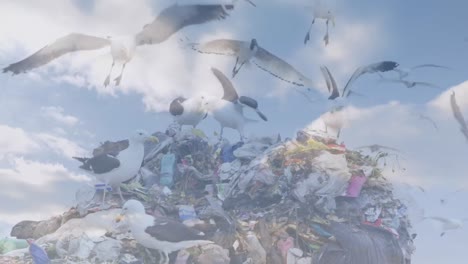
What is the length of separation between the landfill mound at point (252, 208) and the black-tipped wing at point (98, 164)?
0.15m

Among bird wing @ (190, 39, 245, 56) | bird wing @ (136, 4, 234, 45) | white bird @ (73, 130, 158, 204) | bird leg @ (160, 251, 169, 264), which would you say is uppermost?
bird wing @ (136, 4, 234, 45)

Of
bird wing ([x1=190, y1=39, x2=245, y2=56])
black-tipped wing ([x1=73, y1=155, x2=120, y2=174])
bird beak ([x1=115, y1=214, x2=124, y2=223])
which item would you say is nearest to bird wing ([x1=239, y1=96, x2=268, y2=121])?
bird wing ([x1=190, y1=39, x2=245, y2=56])

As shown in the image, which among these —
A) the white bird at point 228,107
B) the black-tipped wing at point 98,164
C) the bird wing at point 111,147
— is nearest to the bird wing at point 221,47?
the white bird at point 228,107

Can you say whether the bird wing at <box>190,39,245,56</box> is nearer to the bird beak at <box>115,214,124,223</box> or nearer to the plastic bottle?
the plastic bottle

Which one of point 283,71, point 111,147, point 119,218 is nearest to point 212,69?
point 283,71

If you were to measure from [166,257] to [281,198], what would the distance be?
0.88 m

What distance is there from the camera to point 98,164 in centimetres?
386

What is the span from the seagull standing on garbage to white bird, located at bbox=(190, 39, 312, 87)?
4.73 ft

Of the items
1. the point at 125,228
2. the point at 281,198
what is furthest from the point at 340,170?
the point at 125,228

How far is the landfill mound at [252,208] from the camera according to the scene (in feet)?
11.8

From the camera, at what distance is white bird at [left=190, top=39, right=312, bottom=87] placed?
443cm

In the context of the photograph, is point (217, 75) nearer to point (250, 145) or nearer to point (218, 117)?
point (218, 117)

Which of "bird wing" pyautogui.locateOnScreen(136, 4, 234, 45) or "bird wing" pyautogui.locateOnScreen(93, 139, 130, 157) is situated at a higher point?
"bird wing" pyautogui.locateOnScreen(136, 4, 234, 45)

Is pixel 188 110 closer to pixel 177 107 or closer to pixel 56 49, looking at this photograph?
pixel 177 107
